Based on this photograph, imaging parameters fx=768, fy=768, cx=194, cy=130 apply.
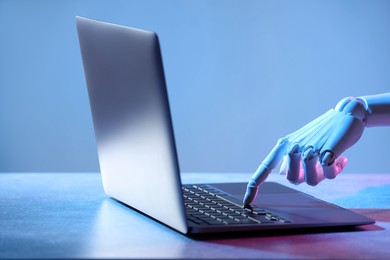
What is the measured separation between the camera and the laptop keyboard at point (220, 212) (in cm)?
92

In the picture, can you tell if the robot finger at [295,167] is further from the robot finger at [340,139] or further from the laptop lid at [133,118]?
the laptop lid at [133,118]

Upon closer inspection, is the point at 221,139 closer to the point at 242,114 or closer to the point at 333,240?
the point at 242,114

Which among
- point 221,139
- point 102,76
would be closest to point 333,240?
point 102,76

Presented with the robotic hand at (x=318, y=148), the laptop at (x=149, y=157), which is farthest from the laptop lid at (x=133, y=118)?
the robotic hand at (x=318, y=148)

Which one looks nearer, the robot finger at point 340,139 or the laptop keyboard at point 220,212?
the laptop keyboard at point 220,212

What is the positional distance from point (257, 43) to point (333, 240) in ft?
9.30

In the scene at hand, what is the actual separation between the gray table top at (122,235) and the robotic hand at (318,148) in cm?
10

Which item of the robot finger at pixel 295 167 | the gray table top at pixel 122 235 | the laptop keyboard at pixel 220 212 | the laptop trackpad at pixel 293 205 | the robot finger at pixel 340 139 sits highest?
the robot finger at pixel 340 139

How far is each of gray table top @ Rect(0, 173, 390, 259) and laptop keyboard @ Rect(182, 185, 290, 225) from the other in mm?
28

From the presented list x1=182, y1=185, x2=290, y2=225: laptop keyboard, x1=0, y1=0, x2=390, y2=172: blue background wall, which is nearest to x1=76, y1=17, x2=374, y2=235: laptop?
x1=182, y1=185, x2=290, y2=225: laptop keyboard

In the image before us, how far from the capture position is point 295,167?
3.64 feet

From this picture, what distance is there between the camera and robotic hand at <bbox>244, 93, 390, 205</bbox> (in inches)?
41.8

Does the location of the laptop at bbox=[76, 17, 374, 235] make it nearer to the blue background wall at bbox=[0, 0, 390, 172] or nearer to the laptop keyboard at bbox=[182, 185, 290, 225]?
the laptop keyboard at bbox=[182, 185, 290, 225]

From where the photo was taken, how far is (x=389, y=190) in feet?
4.46
